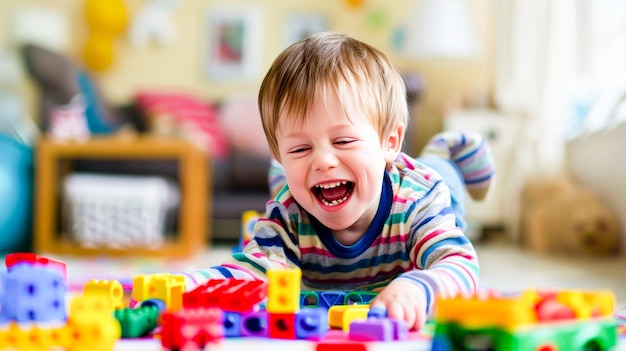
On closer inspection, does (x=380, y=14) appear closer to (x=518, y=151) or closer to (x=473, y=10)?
(x=473, y=10)

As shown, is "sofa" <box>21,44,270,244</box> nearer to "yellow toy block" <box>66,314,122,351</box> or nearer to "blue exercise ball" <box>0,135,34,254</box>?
"blue exercise ball" <box>0,135,34,254</box>

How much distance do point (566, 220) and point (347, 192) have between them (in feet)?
7.09

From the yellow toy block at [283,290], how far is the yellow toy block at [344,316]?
7 cm

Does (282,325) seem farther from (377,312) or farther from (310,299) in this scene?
(310,299)

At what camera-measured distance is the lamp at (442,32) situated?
3.43 metres

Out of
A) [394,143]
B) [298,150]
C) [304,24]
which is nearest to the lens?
[298,150]

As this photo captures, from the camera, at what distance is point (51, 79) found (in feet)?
10.2

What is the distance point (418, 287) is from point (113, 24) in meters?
3.58

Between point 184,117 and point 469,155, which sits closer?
point 469,155

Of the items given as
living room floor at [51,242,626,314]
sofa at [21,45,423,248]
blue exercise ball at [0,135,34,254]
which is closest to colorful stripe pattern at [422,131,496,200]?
living room floor at [51,242,626,314]

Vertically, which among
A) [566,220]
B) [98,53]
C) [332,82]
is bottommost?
[566,220]

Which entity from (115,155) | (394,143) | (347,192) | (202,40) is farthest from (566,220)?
(202,40)

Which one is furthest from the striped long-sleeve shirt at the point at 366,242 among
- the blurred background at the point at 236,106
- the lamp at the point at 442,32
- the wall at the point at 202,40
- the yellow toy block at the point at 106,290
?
the wall at the point at 202,40

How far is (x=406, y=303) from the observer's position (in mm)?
728
